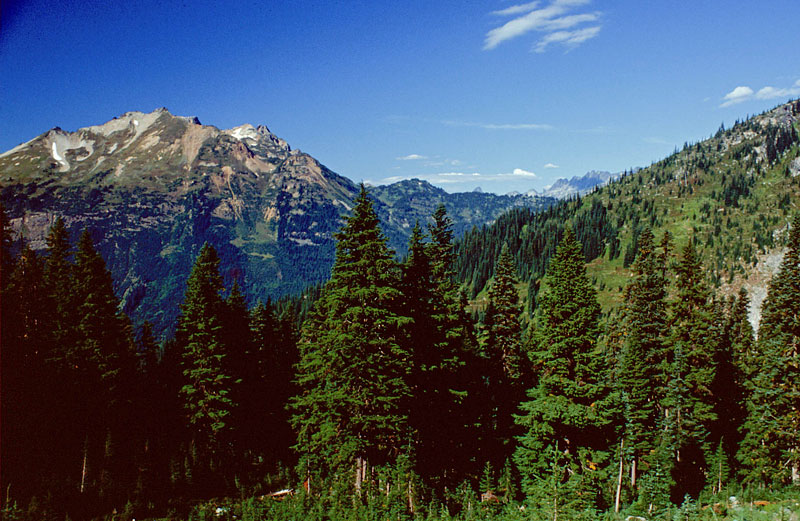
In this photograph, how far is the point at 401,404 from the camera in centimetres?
2252

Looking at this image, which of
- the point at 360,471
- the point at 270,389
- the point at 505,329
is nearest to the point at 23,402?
the point at 360,471

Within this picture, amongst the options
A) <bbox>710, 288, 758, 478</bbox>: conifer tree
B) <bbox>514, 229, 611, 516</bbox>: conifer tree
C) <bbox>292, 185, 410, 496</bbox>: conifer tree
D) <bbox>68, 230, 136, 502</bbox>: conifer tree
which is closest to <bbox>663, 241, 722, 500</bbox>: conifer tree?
<bbox>710, 288, 758, 478</bbox>: conifer tree

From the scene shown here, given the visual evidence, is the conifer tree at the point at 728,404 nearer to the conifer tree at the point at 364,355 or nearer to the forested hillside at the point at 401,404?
the forested hillside at the point at 401,404

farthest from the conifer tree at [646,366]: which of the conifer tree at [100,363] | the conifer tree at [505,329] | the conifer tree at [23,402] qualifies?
the conifer tree at [23,402]

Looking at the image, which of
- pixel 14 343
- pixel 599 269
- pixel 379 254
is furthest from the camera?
pixel 599 269

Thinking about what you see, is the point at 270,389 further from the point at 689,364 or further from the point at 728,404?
the point at 728,404

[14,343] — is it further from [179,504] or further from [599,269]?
[599,269]

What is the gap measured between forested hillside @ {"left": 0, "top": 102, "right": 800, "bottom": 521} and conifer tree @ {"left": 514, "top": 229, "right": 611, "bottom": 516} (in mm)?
103

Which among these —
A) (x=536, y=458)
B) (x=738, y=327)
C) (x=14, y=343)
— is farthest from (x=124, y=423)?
(x=738, y=327)

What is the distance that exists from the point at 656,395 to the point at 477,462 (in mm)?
14966

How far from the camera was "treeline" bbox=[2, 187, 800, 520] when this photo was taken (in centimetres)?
2175

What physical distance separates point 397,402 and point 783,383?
25432 millimetres

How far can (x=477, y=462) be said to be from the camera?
3105 centimetres

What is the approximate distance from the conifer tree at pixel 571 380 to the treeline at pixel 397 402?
0.34 feet
